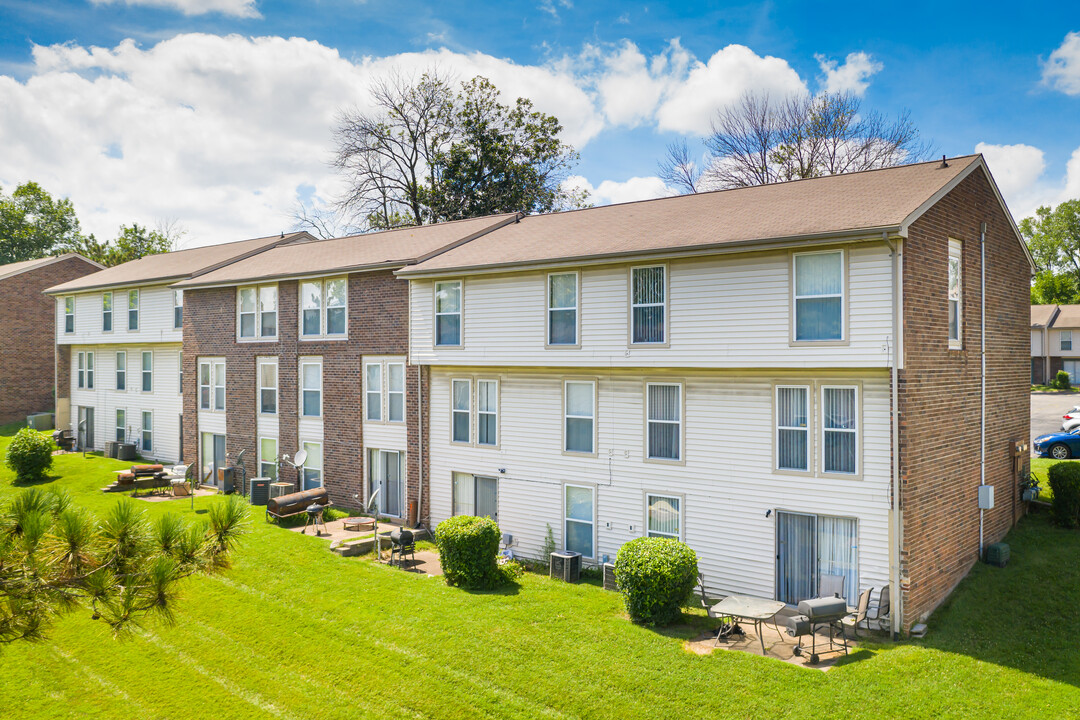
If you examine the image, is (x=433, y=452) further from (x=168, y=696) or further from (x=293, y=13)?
(x=293, y=13)

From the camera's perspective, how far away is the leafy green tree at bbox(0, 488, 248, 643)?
4086mm

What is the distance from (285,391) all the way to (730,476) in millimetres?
14580

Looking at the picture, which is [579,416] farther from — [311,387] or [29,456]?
[29,456]

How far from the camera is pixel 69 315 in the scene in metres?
30.8

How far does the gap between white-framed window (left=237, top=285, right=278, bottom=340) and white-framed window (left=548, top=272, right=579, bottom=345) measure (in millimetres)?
10885

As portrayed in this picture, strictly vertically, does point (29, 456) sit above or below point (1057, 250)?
below

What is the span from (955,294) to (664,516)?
24.7ft

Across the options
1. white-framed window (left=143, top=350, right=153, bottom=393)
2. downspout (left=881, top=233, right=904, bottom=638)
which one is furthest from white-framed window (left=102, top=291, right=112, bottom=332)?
downspout (left=881, top=233, right=904, bottom=638)

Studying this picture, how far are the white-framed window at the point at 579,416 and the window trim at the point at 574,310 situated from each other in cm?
92

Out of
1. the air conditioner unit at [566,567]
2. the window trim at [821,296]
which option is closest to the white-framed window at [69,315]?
the air conditioner unit at [566,567]

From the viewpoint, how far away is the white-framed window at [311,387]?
20641 mm

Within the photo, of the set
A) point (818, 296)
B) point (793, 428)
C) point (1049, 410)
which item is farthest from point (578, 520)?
point (1049, 410)

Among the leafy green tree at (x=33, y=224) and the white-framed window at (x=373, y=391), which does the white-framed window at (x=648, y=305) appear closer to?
the white-framed window at (x=373, y=391)

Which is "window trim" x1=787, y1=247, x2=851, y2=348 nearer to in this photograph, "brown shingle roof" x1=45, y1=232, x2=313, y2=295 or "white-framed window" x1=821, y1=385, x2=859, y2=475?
"white-framed window" x1=821, y1=385, x2=859, y2=475
